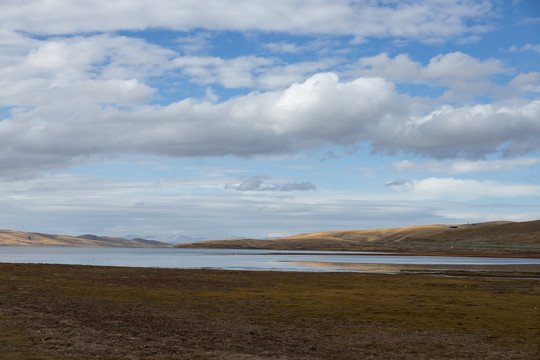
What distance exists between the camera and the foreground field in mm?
19109

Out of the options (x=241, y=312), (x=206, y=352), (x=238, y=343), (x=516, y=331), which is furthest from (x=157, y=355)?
(x=516, y=331)

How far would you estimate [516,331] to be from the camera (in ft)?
81.4

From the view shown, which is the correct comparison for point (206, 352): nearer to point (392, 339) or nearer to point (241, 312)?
point (392, 339)

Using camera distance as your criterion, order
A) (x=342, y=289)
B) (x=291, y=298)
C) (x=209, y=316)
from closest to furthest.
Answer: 1. (x=209, y=316)
2. (x=291, y=298)
3. (x=342, y=289)

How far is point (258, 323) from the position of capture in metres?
26.0

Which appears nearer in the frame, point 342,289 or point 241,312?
point 241,312

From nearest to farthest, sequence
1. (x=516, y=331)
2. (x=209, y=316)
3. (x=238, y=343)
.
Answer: (x=238, y=343) → (x=516, y=331) → (x=209, y=316)

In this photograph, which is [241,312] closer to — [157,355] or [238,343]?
[238,343]

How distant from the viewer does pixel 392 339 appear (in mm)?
22438

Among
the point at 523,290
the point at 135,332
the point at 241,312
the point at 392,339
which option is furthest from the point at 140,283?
the point at 523,290

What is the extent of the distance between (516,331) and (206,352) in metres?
14.9

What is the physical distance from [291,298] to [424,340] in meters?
15.9

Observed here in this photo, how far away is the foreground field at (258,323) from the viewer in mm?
19109

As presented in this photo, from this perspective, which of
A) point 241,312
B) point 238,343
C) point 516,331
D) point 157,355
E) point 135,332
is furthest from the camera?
point 241,312
